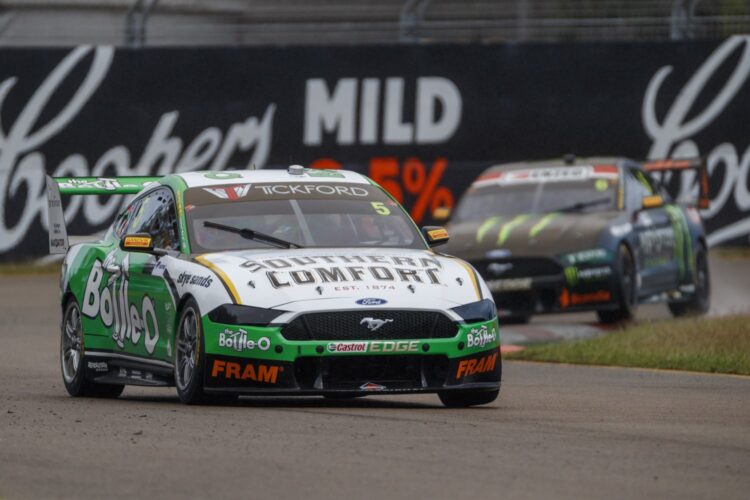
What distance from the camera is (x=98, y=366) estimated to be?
38.7 ft

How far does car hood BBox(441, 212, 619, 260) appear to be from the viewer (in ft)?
57.9

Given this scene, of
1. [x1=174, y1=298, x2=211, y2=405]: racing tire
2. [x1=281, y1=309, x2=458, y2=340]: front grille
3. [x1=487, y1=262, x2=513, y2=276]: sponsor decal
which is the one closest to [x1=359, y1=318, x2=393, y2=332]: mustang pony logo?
[x1=281, y1=309, x2=458, y2=340]: front grille

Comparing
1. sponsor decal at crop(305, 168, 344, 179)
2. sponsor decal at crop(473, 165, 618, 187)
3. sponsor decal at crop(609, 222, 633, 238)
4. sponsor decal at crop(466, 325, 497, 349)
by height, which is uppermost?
sponsor decal at crop(305, 168, 344, 179)

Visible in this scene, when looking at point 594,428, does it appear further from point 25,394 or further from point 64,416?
point 25,394

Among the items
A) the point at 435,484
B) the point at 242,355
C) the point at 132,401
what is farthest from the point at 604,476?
the point at 132,401

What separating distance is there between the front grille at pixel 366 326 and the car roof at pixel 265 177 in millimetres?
1824

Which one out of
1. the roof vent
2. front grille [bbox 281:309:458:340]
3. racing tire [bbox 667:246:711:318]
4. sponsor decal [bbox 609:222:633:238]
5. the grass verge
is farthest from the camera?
racing tire [bbox 667:246:711:318]

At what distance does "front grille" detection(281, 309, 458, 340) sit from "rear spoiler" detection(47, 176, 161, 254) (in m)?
2.91

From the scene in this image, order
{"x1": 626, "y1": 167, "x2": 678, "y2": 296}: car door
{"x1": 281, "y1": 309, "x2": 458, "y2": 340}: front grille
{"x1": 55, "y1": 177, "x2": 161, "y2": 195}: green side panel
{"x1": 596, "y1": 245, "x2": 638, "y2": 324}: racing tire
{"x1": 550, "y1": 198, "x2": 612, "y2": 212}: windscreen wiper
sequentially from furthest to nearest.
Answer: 1. {"x1": 550, "y1": 198, "x2": 612, "y2": 212}: windscreen wiper
2. {"x1": 626, "y1": 167, "x2": 678, "y2": 296}: car door
3. {"x1": 596, "y1": 245, "x2": 638, "y2": 324}: racing tire
4. {"x1": 55, "y1": 177, "x2": 161, "y2": 195}: green side panel
5. {"x1": 281, "y1": 309, "x2": 458, "y2": 340}: front grille

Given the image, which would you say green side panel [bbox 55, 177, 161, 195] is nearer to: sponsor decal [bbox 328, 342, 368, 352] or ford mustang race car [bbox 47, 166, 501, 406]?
ford mustang race car [bbox 47, 166, 501, 406]

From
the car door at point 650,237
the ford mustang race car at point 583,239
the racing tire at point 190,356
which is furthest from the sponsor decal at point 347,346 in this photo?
the car door at point 650,237

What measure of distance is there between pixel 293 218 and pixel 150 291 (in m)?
0.91

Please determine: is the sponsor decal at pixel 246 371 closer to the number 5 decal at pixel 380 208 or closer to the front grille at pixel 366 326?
the front grille at pixel 366 326

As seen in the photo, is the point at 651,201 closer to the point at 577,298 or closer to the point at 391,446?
the point at 577,298
